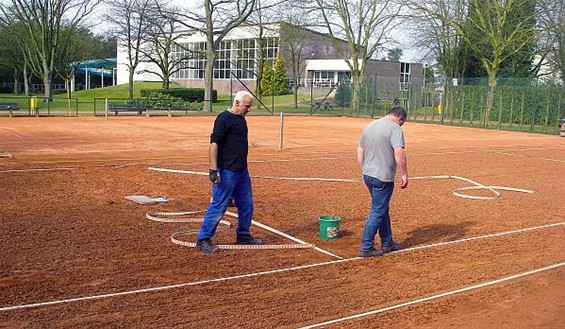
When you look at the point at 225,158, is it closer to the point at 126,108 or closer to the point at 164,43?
the point at 126,108

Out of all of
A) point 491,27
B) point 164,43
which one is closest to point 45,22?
point 164,43

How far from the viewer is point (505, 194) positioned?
12.7 m

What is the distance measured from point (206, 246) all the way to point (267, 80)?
63913 millimetres

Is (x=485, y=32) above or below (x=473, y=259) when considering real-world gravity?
above

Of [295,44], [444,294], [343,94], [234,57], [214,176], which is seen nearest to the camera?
[444,294]

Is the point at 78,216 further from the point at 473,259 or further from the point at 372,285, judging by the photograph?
the point at 473,259

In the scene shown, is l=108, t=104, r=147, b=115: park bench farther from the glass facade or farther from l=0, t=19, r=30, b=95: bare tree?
the glass facade

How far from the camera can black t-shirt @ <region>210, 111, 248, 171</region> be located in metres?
7.38

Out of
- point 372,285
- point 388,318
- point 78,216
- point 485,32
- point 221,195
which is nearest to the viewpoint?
point 388,318

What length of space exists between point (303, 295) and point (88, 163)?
33.9 ft

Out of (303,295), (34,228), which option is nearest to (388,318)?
(303,295)

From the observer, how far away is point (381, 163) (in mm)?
7535

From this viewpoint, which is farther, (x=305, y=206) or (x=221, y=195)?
(x=305, y=206)

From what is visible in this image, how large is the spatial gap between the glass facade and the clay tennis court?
54.7 meters
